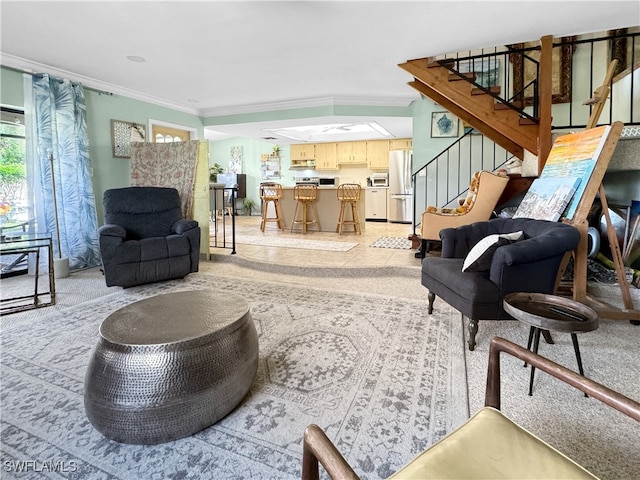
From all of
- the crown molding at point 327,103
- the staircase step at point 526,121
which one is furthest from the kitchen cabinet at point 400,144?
the staircase step at point 526,121

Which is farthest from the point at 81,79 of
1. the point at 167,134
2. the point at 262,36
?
the point at 262,36

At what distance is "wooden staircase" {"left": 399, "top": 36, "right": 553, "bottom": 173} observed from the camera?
3.46m

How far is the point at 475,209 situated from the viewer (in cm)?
389

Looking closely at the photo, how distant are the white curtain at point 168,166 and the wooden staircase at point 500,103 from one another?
3.05m

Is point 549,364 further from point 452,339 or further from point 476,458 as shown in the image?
point 452,339

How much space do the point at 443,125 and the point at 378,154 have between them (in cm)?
349

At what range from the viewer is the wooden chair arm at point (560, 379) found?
0.74 metres

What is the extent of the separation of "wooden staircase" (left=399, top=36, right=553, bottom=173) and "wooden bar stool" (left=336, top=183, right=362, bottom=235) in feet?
8.16

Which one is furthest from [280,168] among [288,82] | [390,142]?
[288,82]

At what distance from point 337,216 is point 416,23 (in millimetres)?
3950

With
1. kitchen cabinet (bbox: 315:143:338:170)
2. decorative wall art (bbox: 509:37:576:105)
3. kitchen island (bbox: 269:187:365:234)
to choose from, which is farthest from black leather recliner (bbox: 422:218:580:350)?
kitchen cabinet (bbox: 315:143:338:170)

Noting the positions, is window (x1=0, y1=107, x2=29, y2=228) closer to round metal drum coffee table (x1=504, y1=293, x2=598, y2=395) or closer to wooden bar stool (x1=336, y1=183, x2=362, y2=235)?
wooden bar stool (x1=336, y1=183, x2=362, y2=235)

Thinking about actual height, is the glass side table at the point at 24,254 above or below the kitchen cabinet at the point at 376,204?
below

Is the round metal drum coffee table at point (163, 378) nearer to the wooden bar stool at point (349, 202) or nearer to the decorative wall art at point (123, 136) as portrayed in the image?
the decorative wall art at point (123, 136)
